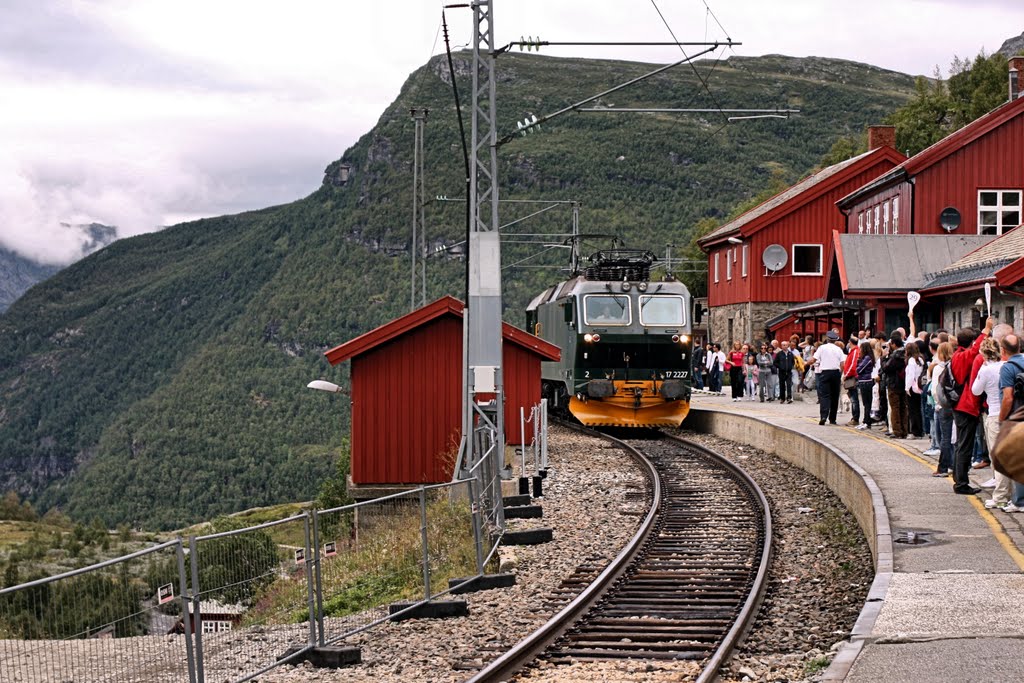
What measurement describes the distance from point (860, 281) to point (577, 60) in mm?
144794

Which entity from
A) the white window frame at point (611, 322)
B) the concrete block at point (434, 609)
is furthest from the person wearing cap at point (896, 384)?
the concrete block at point (434, 609)

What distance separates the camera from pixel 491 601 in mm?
12648

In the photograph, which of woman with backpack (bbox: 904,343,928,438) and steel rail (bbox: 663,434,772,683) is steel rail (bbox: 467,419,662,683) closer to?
steel rail (bbox: 663,434,772,683)

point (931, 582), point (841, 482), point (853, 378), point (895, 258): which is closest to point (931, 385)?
point (841, 482)

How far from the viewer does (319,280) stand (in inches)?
5221

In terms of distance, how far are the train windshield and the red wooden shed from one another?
4863 mm

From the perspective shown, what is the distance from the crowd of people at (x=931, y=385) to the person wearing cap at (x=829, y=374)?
2 cm

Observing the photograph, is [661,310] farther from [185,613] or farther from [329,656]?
[185,613]

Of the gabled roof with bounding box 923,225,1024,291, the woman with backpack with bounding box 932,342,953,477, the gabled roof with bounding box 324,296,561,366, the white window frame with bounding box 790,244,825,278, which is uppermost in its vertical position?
the white window frame with bounding box 790,244,825,278

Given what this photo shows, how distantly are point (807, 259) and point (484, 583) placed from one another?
129 ft

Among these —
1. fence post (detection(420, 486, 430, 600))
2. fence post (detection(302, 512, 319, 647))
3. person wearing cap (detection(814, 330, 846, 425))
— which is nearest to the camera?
fence post (detection(302, 512, 319, 647))

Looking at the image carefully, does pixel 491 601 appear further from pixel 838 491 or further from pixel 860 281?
pixel 860 281

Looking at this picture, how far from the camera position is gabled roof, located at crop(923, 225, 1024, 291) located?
2620cm

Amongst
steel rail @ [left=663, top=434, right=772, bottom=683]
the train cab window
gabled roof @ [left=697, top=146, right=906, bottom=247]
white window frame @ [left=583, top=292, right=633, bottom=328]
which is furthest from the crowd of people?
gabled roof @ [left=697, top=146, right=906, bottom=247]
